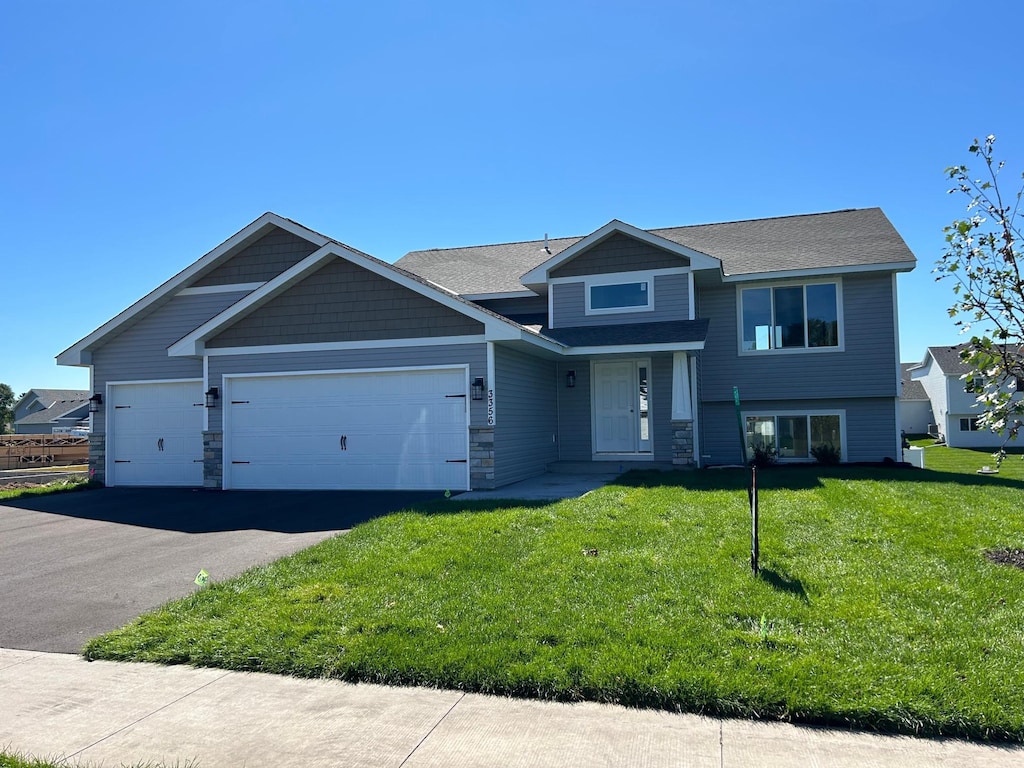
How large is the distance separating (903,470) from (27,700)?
48.4ft

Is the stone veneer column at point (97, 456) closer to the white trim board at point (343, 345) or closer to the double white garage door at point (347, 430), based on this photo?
the double white garage door at point (347, 430)

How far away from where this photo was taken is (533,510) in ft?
31.8

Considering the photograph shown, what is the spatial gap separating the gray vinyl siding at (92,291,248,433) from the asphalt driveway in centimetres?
301

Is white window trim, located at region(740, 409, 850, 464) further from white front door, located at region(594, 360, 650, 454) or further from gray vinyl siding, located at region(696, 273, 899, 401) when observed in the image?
white front door, located at region(594, 360, 650, 454)

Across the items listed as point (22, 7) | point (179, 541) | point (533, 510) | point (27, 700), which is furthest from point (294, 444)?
point (27, 700)

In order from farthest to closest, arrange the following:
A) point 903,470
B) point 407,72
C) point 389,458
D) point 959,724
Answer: point 903,470, point 389,458, point 407,72, point 959,724

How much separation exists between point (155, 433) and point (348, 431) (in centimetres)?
532

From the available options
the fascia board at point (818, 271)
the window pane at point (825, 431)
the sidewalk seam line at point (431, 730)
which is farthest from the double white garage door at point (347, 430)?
the window pane at point (825, 431)

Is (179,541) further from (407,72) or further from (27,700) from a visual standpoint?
(407,72)

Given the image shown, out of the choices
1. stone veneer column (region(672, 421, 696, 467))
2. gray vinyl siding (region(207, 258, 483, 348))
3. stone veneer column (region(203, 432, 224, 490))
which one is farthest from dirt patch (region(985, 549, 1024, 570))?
stone veneer column (region(203, 432, 224, 490))

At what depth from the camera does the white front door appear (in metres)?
16.5

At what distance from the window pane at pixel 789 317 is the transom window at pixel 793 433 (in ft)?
A: 5.67

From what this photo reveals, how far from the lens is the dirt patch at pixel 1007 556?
6.55 metres

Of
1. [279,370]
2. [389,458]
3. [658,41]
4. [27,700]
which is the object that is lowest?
[27,700]
